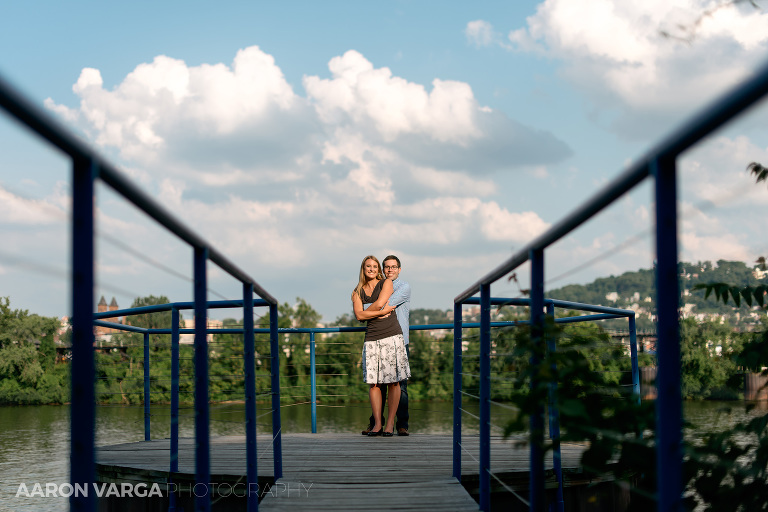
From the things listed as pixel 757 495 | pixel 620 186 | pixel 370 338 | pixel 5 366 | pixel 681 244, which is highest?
pixel 620 186

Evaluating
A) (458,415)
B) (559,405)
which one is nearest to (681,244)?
(559,405)

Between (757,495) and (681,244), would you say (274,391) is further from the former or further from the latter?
(681,244)

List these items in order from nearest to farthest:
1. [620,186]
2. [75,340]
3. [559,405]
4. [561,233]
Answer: [75,340], [620,186], [559,405], [561,233]

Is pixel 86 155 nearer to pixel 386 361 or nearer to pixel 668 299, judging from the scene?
pixel 668 299

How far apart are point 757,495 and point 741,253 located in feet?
2.84

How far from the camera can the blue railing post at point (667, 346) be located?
55.3 inches

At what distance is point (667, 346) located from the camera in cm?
144

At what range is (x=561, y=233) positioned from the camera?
2.13 m

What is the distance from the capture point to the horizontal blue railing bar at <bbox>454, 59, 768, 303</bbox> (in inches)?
46.0

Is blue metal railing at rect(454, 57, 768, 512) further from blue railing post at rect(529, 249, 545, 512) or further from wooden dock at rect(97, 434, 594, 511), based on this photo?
wooden dock at rect(97, 434, 594, 511)

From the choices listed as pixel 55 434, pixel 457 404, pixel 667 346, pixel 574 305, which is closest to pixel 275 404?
pixel 457 404

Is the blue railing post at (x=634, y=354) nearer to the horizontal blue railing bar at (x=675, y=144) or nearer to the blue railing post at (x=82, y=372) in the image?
the horizontal blue railing bar at (x=675, y=144)

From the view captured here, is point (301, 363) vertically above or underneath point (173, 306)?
underneath

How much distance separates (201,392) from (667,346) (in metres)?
1.47
